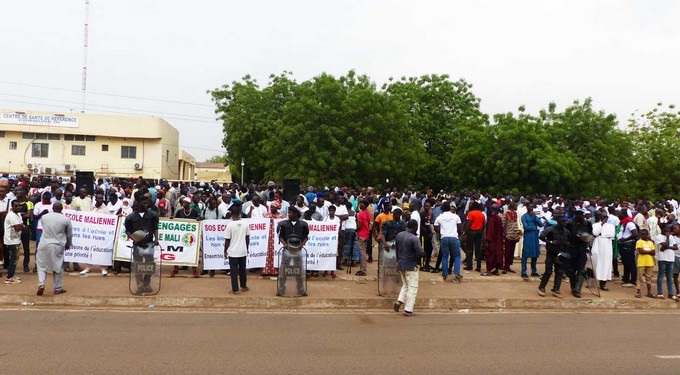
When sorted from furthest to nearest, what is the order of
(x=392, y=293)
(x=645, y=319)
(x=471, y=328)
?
(x=392, y=293), (x=645, y=319), (x=471, y=328)

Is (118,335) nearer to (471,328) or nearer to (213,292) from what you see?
(213,292)

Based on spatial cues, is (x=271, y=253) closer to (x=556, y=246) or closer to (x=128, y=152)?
(x=556, y=246)

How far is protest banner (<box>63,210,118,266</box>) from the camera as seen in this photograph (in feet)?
38.7

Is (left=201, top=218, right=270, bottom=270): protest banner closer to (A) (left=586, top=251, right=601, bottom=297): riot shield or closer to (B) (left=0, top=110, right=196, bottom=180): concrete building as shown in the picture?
(A) (left=586, top=251, right=601, bottom=297): riot shield

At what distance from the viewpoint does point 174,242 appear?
469 inches

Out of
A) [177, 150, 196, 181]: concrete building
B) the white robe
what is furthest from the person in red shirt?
[177, 150, 196, 181]: concrete building

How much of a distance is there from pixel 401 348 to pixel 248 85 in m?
39.1

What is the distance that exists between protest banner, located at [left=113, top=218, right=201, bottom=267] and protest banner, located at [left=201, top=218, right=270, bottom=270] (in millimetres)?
222

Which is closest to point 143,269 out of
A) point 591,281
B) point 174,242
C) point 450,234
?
point 174,242

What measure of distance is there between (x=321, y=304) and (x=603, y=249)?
265 inches

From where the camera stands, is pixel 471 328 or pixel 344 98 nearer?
pixel 471 328

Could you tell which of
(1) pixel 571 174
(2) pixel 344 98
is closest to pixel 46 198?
(2) pixel 344 98

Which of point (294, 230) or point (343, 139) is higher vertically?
point (343, 139)

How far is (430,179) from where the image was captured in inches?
1593
